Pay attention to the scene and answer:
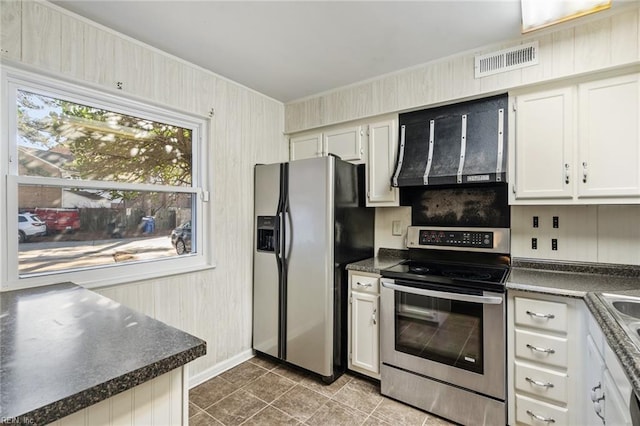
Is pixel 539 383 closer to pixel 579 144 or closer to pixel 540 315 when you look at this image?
pixel 540 315

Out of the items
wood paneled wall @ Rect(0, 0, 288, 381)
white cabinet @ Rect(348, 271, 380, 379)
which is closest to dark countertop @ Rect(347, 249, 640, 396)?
white cabinet @ Rect(348, 271, 380, 379)

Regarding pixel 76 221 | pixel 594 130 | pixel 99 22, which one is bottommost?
pixel 76 221

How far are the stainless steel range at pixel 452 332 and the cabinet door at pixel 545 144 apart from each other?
0.44m

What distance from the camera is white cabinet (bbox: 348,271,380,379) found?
2.38 meters

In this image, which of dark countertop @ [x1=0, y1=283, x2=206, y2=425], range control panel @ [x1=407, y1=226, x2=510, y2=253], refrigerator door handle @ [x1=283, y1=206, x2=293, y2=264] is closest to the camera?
dark countertop @ [x1=0, y1=283, x2=206, y2=425]

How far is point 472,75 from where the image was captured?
2.25m

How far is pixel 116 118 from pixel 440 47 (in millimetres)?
2309

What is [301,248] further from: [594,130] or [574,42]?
[574,42]

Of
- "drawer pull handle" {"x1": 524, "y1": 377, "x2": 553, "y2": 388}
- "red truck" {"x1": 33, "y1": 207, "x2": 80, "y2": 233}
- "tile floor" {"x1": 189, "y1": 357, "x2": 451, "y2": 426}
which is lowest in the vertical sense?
"tile floor" {"x1": 189, "y1": 357, "x2": 451, "y2": 426}

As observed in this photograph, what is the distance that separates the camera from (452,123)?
2412 mm

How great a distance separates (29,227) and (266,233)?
1.59 m

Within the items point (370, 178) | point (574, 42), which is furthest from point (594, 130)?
point (370, 178)

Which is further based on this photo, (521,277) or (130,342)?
(521,277)

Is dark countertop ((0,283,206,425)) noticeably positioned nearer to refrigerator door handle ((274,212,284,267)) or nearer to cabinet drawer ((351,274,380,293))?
refrigerator door handle ((274,212,284,267))
